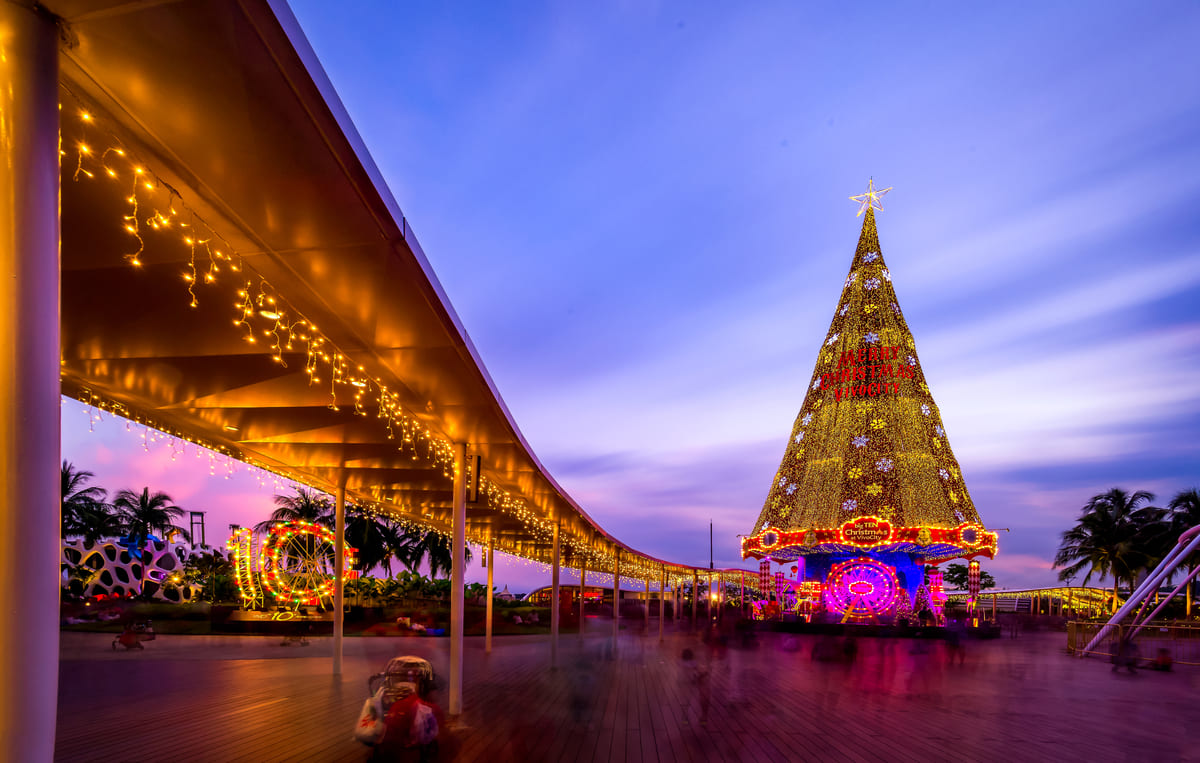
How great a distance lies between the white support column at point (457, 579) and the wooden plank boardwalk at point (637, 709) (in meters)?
0.38

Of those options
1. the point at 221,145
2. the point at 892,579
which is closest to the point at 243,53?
the point at 221,145

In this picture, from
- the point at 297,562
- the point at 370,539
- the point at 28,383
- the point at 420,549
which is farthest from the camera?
the point at 420,549

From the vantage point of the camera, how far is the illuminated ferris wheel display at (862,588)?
107 ft

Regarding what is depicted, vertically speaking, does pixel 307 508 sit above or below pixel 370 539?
above

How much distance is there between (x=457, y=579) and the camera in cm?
989

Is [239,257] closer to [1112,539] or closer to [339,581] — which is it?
[339,581]

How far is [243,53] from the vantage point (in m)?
2.80

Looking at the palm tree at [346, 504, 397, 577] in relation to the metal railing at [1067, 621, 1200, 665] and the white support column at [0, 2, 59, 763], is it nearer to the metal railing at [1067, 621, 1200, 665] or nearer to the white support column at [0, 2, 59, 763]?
the metal railing at [1067, 621, 1200, 665]

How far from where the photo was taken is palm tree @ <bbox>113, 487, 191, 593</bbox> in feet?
151

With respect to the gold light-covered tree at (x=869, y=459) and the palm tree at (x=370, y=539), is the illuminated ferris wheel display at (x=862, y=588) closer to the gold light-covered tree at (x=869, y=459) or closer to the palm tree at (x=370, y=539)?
the gold light-covered tree at (x=869, y=459)

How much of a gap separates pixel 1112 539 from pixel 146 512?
60.7 metres

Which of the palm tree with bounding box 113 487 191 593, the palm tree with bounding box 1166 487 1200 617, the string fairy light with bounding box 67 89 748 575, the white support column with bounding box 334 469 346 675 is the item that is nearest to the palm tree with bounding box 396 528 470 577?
the palm tree with bounding box 113 487 191 593

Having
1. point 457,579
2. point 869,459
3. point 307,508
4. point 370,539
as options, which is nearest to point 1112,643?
point 869,459

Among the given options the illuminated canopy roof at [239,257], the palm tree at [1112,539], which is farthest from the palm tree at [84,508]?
the palm tree at [1112,539]
